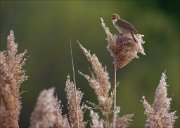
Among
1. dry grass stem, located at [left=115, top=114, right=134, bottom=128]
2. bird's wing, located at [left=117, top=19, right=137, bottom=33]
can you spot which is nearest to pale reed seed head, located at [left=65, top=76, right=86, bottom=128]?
dry grass stem, located at [left=115, top=114, right=134, bottom=128]

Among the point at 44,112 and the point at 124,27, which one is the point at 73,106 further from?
the point at 44,112

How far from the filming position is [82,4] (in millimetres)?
25422

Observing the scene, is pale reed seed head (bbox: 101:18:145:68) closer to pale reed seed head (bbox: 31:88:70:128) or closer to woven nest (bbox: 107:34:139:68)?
woven nest (bbox: 107:34:139:68)

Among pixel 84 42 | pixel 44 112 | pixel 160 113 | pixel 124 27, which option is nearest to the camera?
pixel 44 112

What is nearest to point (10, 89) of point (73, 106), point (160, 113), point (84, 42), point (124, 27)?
point (73, 106)

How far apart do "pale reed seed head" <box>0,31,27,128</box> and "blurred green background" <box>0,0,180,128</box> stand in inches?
618

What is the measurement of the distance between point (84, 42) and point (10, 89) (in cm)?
1828

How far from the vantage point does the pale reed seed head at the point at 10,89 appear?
3465mm

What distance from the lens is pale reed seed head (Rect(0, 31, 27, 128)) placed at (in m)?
3.46

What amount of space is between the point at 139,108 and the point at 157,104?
657 inches

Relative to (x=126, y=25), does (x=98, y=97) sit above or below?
below

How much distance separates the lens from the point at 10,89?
3.52 meters

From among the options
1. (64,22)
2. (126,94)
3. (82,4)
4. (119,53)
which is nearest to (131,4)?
(82,4)

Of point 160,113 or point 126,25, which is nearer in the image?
point 160,113
